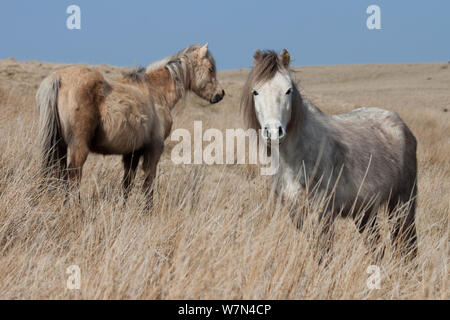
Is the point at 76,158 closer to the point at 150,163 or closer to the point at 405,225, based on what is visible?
the point at 150,163

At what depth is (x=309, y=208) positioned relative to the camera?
306cm

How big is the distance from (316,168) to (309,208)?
0.98 feet

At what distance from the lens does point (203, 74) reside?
5934 mm

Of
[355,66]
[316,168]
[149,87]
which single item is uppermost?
[149,87]

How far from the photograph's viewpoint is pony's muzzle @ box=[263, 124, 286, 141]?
2781 millimetres

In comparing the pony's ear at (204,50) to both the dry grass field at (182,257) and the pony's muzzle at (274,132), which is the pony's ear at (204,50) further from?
the pony's muzzle at (274,132)

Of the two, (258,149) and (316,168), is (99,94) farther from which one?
(316,168)

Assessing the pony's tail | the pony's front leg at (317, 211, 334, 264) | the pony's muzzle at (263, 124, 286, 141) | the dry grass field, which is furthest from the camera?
the pony's tail

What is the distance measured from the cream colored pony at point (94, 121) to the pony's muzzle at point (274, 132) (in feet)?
6.40

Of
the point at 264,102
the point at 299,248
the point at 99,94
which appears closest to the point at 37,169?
the point at 99,94

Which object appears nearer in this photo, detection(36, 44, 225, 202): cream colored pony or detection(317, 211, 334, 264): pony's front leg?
detection(317, 211, 334, 264): pony's front leg

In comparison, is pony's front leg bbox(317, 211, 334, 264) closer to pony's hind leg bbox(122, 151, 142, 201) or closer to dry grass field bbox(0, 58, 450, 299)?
dry grass field bbox(0, 58, 450, 299)

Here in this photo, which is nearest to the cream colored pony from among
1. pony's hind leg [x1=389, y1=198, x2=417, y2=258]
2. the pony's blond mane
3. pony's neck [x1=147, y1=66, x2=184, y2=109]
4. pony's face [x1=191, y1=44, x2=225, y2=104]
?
pony's neck [x1=147, y1=66, x2=184, y2=109]
